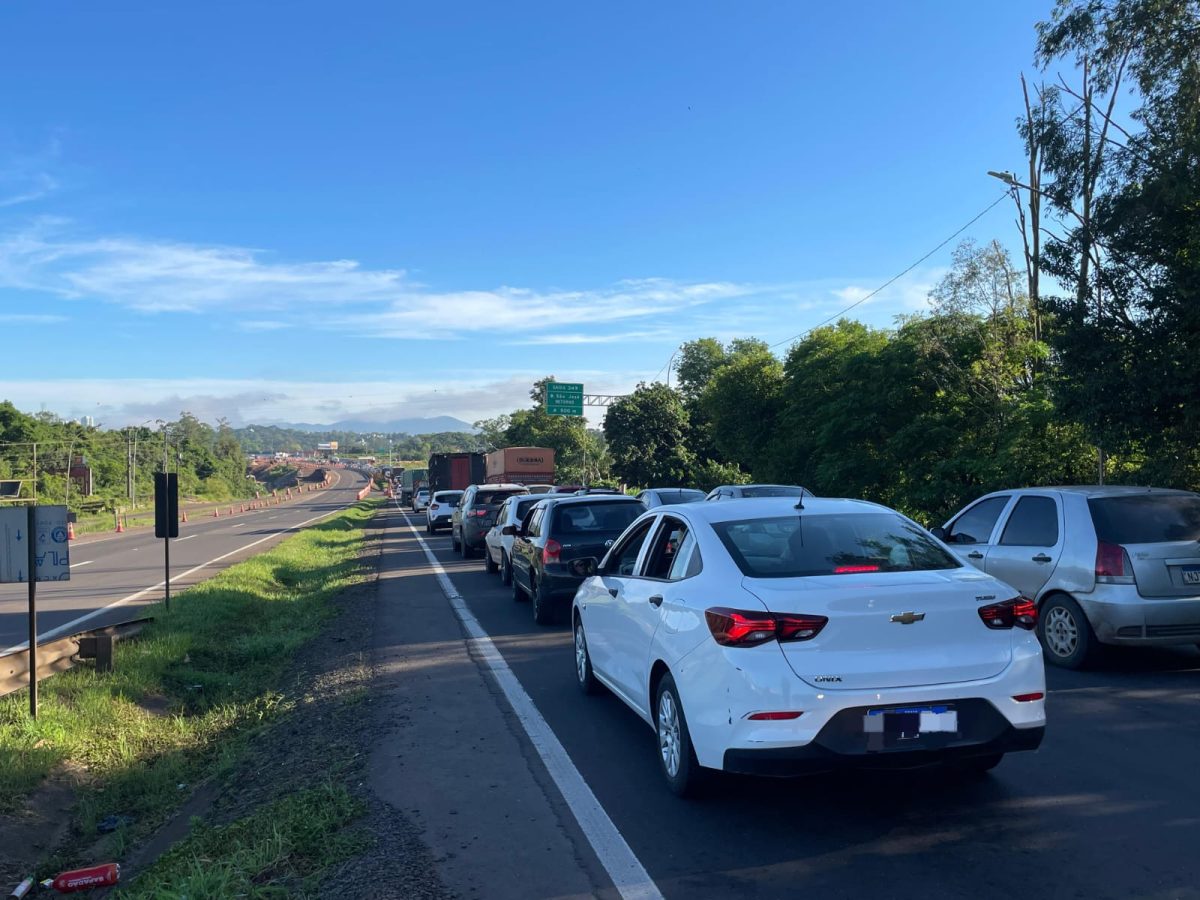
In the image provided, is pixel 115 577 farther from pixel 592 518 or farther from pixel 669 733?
pixel 669 733

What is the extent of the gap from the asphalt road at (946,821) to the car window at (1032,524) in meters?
2.02

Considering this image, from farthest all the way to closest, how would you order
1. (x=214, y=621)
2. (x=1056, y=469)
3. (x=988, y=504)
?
(x=1056, y=469)
(x=214, y=621)
(x=988, y=504)

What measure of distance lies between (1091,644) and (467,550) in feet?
53.6

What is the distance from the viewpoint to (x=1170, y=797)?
5.04 metres

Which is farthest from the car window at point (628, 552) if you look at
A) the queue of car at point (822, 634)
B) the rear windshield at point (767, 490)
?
the rear windshield at point (767, 490)

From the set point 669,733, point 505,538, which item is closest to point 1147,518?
point 669,733

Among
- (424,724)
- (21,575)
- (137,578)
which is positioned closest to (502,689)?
(424,724)

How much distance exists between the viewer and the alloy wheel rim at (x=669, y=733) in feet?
A: 17.2

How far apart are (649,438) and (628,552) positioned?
42.4m

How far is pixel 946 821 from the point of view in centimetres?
476

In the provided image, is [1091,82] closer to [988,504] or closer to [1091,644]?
[988,504]

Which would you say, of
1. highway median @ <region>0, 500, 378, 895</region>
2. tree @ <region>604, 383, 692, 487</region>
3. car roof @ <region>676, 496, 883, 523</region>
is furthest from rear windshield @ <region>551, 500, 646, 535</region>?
tree @ <region>604, 383, 692, 487</region>

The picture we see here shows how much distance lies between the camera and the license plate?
4.43 meters

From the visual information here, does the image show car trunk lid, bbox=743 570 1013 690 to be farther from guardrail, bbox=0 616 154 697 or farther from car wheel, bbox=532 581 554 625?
guardrail, bbox=0 616 154 697
